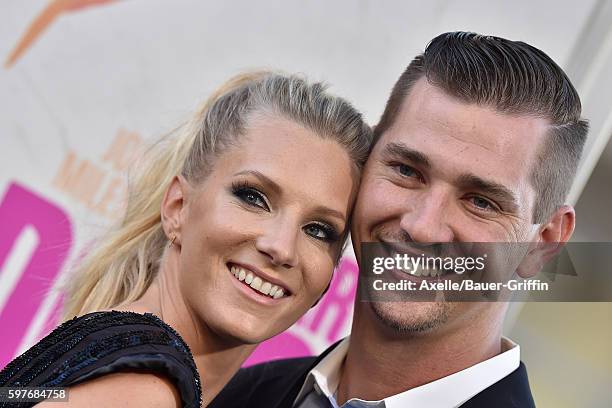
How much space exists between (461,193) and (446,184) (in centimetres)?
5

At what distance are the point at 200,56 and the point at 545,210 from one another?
72.3 inches

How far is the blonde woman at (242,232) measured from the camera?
191cm

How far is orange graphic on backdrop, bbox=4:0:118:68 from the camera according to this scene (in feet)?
11.5

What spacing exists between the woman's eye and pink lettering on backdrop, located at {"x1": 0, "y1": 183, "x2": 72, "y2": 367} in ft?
5.27

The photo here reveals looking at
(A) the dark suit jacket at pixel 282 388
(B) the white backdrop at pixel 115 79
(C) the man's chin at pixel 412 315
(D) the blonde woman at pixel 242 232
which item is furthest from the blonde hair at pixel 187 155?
(B) the white backdrop at pixel 115 79

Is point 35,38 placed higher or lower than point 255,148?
lower

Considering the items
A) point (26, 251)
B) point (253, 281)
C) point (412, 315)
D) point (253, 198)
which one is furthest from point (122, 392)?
point (26, 251)

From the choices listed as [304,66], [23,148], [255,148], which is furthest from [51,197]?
[255,148]

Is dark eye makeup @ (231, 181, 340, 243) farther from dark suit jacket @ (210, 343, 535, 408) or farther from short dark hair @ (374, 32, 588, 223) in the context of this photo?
dark suit jacket @ (210, 343, 535, 408)

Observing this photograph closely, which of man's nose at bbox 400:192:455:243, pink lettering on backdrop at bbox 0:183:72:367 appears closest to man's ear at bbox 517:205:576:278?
man's nose at bbox 400:192:455:243

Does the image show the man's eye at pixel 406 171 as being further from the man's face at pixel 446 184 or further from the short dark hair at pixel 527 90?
the short dark hair at pixel 527 90

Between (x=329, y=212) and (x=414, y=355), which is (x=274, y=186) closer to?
(x=329, y=212)

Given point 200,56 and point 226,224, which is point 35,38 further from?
point 226,224

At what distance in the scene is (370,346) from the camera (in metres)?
2.17
